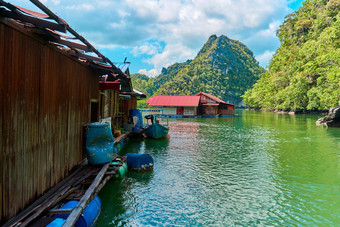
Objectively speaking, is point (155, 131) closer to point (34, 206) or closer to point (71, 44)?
point (71, 44)

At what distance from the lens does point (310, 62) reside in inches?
1609

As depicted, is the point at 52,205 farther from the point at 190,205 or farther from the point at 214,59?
the point at 214,59

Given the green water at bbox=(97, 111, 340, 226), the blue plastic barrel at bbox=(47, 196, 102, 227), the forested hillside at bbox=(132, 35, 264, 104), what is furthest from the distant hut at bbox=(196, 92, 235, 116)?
the forested hillside at bbox=(132, 35, 264, 104)

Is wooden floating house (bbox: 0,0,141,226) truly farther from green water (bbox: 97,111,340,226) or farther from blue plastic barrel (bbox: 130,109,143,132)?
blue plastic barrel (bbox: 130,109,143,132)

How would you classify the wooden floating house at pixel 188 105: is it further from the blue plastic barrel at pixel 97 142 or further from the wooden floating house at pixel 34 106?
the wooden floating house at pixel 34 106

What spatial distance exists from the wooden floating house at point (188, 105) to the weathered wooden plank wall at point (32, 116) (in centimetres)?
4548

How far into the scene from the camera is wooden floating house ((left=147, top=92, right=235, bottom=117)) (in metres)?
53.3

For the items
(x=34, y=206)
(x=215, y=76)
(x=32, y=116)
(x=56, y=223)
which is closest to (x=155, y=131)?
(x=34, y=206)

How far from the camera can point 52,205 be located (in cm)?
557

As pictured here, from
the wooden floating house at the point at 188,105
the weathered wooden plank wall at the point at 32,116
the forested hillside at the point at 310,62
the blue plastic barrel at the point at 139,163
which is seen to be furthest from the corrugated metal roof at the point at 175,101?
the weathered wooden plank wall at the point at 32,116

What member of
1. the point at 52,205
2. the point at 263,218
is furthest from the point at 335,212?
the point at 52,205

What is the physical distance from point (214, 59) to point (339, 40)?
132756 mm

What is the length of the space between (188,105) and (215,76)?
10045 centimetres

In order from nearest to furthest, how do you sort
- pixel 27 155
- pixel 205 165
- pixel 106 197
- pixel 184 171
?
pixel 27 155 < pixel 106 197 < pixel 184 171 < pixel 205 165
